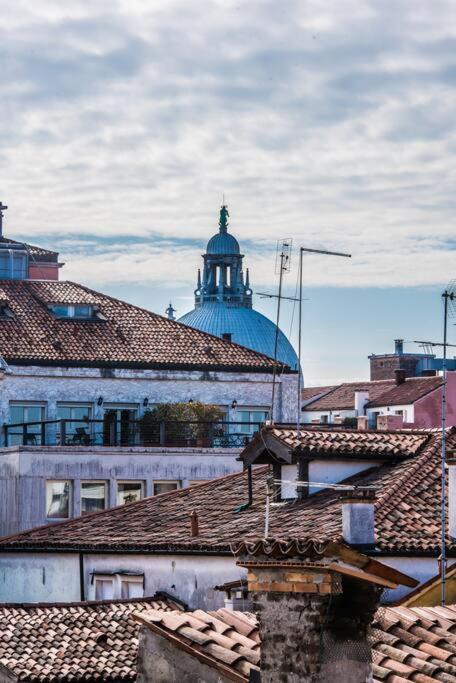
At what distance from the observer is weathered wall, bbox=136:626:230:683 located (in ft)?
45.9

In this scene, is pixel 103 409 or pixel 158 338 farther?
pixel 158 338

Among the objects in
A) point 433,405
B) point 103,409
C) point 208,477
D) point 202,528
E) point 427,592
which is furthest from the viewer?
point 433,405

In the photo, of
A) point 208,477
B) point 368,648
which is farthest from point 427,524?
point 208,477

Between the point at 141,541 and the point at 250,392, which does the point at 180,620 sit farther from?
the point at 250,392

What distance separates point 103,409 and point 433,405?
24.7 m

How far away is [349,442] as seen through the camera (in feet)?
100

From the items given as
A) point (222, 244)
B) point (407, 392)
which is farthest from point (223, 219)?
point (407, 392)

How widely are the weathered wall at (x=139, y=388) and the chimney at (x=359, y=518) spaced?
88.7ft

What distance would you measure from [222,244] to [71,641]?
9424 centimetres

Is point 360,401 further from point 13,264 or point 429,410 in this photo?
point 13,264

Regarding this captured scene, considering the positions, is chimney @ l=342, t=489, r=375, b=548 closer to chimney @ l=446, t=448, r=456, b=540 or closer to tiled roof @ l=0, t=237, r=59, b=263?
chimney @ l=446, t=448, r=456, b=540

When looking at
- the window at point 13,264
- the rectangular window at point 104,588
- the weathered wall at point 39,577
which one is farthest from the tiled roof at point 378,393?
the rectangular window at point 104,588

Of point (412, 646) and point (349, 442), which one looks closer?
point (412, 646)

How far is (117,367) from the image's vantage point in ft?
175
